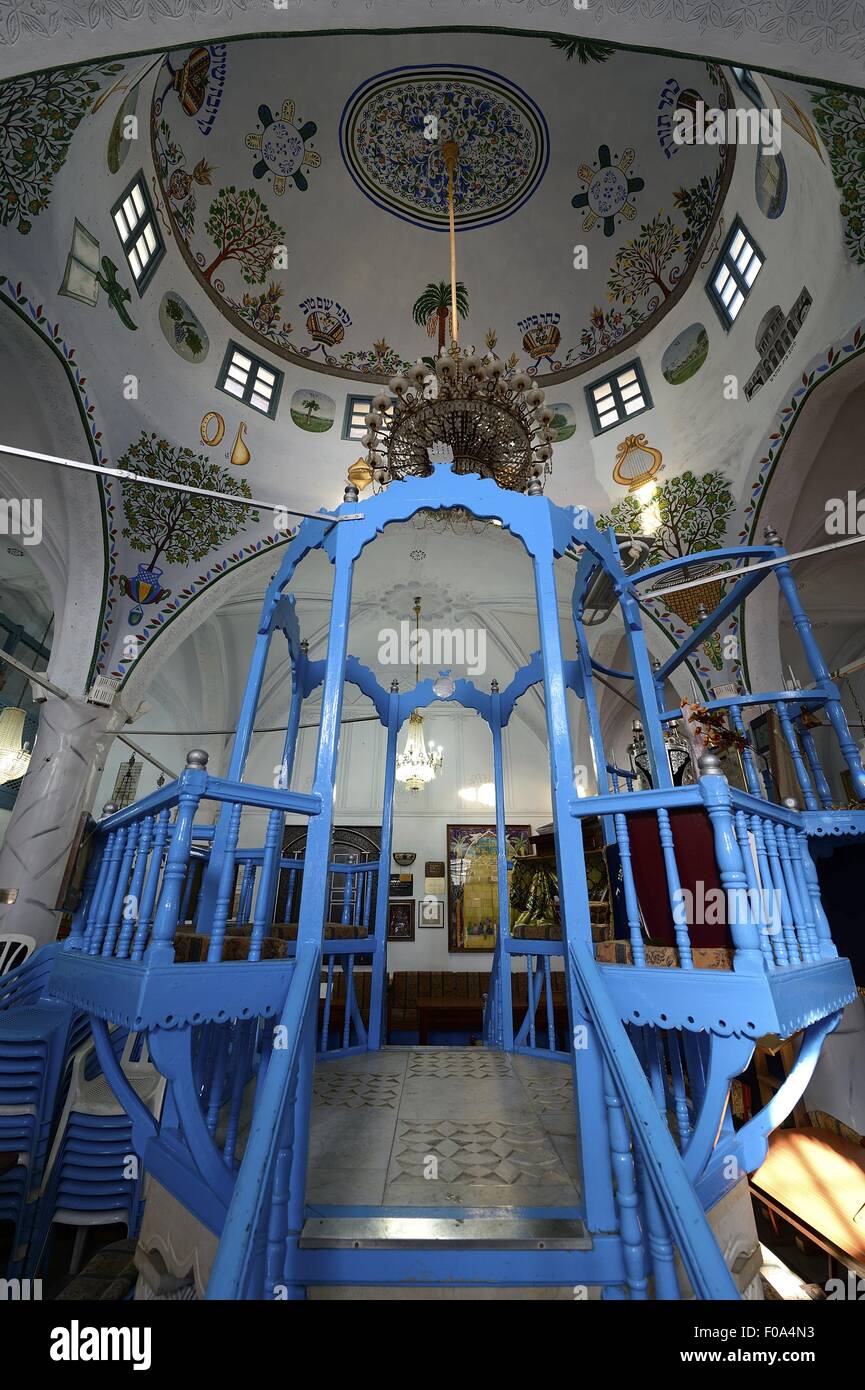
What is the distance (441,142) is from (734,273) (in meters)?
4.31

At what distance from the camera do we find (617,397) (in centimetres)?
960

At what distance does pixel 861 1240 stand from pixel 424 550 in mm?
10694

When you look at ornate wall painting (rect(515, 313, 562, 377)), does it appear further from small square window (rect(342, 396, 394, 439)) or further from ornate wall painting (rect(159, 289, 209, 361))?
ornate wall painting (rect(159, 289, 209, 361))

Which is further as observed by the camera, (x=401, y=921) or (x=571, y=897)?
(x=401, y=921)

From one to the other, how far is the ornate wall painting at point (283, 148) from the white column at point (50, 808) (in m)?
7.45

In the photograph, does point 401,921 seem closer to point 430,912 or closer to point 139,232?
point 430,912

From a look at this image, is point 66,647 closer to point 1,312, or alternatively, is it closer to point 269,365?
point 1,312

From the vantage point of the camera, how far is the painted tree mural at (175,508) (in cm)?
821

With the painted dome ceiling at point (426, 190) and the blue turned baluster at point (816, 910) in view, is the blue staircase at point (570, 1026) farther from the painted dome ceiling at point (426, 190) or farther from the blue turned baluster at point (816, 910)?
the painted dome ceiling at point (426, 190)

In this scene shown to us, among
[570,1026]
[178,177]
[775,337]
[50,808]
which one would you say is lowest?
[570,1026]

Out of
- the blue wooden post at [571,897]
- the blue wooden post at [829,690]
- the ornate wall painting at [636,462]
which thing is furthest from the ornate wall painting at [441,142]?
the blue wooden post at [571,897]

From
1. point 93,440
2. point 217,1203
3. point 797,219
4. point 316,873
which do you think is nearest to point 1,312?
point 93,440

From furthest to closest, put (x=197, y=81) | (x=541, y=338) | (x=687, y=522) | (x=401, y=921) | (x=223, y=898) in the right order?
(x=401, y=921) → (x=541, y=338) → (x=687, y=522) → (x=197, y=81) → (x=223, y=898)

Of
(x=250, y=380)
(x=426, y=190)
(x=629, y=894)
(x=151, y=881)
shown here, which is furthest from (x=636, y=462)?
(x=151, y=881)
